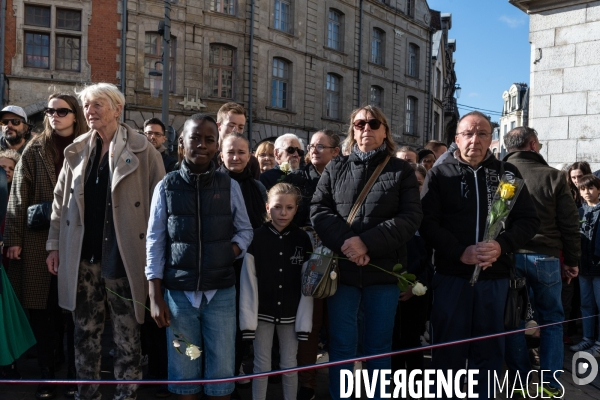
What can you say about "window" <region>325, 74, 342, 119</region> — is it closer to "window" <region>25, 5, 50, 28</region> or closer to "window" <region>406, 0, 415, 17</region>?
"window" <region>406, 0, 415, 17</region>

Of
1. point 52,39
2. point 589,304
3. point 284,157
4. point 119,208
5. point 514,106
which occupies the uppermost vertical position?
point 514,106

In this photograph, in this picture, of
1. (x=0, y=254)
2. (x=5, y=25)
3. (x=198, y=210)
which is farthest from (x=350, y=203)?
(x=5, y=25)

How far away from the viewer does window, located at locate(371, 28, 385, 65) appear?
87.5 ft

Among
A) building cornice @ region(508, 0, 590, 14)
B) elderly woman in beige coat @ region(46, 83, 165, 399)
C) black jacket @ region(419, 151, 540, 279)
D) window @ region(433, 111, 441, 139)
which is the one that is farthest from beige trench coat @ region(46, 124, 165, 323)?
window @ region(433, 111, 441, 139)

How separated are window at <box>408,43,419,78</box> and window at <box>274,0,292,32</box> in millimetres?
9639

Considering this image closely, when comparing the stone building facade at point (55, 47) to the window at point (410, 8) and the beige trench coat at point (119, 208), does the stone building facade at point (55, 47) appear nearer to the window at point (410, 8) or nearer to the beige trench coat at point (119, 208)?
the beige trench coat at point (119, 208)

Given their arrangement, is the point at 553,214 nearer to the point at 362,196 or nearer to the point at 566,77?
the point at 362,196

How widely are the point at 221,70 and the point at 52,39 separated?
5.71 meters

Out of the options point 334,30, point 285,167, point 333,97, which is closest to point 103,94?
point 285,167

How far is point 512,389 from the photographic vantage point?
418 centimetres

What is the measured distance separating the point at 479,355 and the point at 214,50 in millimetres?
17879

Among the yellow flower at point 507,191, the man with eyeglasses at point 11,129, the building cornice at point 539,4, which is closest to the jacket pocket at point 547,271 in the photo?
the yellow flower at point 507,191

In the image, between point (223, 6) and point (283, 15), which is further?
point (283, 15)

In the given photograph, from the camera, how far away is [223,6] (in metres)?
19.8
